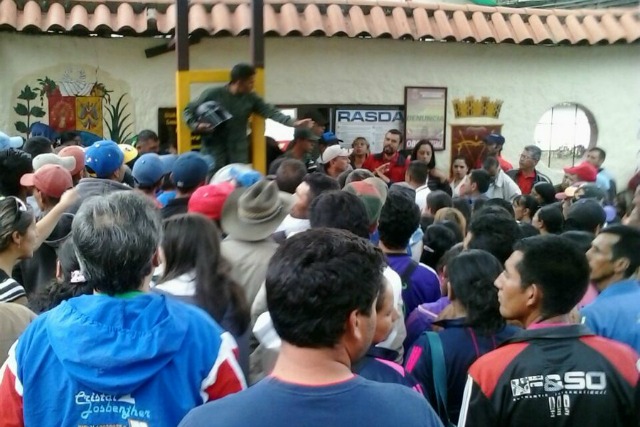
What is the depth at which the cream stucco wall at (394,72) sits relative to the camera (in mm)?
9594

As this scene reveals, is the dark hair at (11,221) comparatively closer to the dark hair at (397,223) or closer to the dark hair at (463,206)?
the dark hair at (397,223)

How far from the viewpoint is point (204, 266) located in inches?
119

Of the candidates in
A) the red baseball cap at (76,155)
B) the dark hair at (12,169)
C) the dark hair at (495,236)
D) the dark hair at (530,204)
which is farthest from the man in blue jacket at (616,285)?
the red baseball cap at (76,155)

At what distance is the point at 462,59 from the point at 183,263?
860 centimetres

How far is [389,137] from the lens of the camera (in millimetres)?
9414

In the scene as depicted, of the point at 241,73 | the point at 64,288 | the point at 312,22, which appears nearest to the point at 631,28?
the point at 312,22

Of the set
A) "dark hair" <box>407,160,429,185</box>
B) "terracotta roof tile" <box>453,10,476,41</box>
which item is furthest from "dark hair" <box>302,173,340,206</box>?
"terracotta roof tile" <box>453,10,476,41</box>

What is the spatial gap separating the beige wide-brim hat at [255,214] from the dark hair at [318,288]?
2.05m

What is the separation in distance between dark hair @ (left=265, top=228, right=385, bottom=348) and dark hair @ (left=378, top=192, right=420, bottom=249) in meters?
2.19

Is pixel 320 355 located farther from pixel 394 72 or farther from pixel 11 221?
pixel 394 72

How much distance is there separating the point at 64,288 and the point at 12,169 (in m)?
2.18

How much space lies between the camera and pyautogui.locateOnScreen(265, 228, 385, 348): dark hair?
5.36ft

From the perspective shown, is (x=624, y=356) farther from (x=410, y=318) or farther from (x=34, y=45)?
(x=34, y=45)

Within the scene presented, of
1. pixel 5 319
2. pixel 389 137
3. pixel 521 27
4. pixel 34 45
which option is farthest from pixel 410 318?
pixel 521 27
